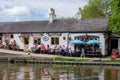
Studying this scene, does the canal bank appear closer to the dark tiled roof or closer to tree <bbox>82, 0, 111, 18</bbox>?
the dark tiled roof

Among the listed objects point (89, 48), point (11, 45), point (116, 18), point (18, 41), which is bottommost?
point (89, 48)

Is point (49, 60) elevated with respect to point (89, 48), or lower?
lower

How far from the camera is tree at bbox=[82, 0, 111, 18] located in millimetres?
67581

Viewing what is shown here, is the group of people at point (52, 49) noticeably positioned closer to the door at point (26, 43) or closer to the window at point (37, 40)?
the window at point (37, 40)

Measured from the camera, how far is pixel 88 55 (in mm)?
45344

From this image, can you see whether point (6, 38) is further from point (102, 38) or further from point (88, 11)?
point (88, 11)

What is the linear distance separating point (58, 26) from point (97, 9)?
2154cm

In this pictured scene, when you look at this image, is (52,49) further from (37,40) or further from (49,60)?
(49,60)

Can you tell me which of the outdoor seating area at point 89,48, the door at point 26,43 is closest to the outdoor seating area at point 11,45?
the door at point 26,43

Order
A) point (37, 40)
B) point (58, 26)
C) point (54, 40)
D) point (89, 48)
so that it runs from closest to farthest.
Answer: point (89, 48), point (54, 40), point (58, 26), point (37, 40)

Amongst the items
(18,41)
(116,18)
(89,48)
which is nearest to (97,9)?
(18,41)

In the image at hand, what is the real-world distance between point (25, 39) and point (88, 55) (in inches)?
421

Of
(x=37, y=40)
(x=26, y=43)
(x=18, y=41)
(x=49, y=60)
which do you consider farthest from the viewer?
(x=18, y=41)

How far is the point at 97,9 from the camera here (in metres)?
69.7
